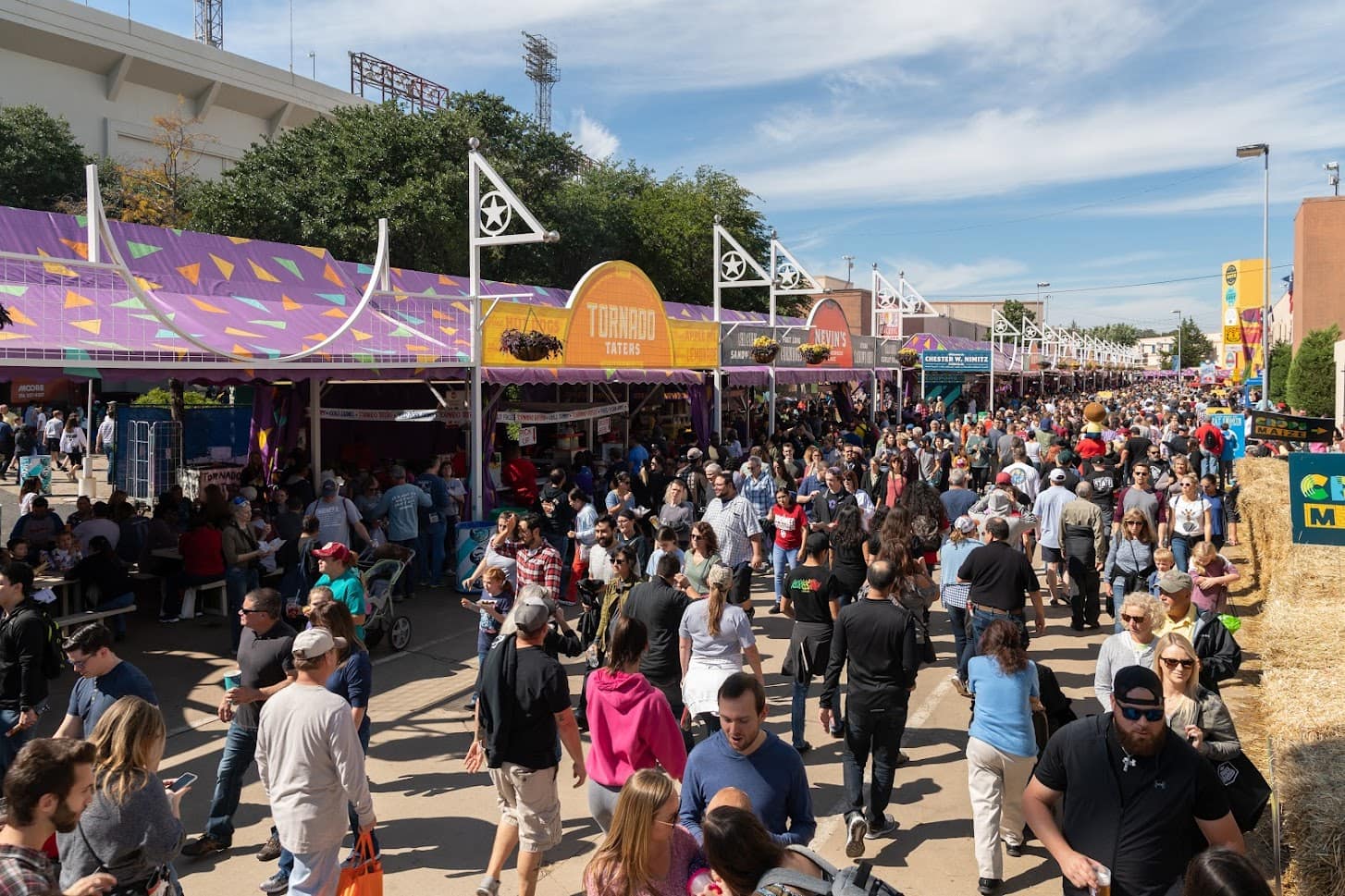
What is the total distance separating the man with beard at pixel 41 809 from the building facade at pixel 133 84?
57012mm

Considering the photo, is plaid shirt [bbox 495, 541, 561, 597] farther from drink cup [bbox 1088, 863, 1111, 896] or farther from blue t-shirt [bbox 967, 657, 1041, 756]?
drink cup [bbox 1088, 863, 1111, 896]

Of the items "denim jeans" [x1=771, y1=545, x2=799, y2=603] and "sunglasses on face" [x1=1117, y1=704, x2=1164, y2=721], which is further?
"denim jeans" [x1=771, y1=545, x2=799, y2=603]

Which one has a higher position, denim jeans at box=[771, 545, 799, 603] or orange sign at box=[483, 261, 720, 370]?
orange sign at box=[483, 261, 720, 370]

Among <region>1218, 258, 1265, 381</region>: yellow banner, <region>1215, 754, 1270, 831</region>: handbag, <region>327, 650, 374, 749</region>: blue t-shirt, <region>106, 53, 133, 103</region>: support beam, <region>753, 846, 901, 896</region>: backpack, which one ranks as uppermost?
<region>106, 53, 133, 103</region>: support beam

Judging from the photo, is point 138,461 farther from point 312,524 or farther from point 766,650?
point 766,650

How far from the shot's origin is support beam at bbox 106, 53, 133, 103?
55812 millimetres

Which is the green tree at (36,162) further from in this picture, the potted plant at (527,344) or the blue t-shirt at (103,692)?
the blue t-shirt at (103,692)

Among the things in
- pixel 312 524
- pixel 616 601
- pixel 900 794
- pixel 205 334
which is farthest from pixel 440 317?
pixel 900 794

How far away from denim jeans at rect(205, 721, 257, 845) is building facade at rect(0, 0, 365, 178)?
55516 mm

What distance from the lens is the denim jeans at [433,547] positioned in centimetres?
1191

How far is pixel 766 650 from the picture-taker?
9.27 meters

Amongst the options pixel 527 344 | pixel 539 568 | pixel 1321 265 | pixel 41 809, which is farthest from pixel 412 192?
pixel 1321 265

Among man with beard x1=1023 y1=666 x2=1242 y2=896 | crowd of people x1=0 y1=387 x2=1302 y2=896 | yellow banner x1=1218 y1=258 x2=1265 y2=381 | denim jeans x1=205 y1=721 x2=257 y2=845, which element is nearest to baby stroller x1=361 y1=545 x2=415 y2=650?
crowd of people x1=0 y1=387 x2=1302 y2=896

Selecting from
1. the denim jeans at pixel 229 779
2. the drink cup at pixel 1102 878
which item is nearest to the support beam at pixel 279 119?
the denim jeans at pixel 229 779
